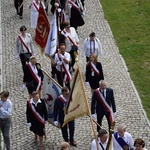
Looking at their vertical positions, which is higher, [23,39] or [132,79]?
[23,39]

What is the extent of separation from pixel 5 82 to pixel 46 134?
3916mm

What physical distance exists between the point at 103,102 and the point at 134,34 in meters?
9.33

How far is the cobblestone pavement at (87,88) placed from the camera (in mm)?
14922

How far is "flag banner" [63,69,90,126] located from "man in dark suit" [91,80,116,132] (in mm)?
2082

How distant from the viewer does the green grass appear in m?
18.7

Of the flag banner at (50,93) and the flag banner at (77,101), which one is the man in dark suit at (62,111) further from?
the flag banner at (77,101)

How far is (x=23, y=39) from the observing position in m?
17.8

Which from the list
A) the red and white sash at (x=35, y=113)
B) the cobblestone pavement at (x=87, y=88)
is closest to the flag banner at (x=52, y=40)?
the cobblestone pavement at (x=87, y=88)

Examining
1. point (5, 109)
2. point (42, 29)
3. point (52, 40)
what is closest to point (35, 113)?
point (5, 109)

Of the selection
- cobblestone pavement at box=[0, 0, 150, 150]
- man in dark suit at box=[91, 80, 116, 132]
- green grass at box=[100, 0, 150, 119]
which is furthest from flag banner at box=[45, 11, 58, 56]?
green grass at box=[100, 0, 150, 119]

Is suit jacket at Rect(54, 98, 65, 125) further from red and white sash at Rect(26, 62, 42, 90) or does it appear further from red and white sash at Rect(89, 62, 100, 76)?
red and white sash at Rect(89, 62, 100, 76)

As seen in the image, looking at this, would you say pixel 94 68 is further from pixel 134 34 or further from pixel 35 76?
pixel 134 34

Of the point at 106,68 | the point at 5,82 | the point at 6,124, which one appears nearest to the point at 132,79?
the point at 106,68

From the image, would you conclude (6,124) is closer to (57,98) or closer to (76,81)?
(57,98)
